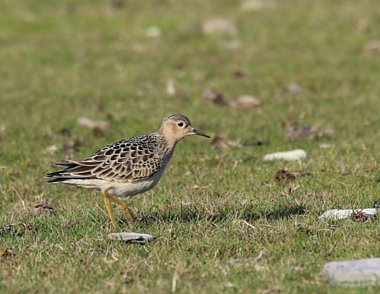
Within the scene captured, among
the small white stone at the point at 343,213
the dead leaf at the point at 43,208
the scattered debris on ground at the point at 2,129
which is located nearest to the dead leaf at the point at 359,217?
the small white stone at the point at 343,213

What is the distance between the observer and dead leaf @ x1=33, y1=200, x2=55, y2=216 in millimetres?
10389

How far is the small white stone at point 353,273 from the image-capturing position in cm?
718

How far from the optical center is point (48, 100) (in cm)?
1820

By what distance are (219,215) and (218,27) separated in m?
15.0

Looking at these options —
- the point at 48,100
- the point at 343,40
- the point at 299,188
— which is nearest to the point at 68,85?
the point at 48,100

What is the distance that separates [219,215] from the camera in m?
9.72

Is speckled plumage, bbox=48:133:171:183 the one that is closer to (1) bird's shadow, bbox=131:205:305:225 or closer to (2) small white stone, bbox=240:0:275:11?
(1) bird's shadow, bbox=131:205:305:225

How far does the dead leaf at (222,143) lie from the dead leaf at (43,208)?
4.03m

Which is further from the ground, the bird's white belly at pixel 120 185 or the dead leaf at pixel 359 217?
the bird's white belly at pixel 120 185

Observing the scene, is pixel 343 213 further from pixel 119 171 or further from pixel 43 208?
pixel 43 208

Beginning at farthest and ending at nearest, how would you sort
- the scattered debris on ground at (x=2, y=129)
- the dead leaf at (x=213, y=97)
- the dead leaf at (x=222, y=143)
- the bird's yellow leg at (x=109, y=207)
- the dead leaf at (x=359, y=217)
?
the dead leaf at (x=213, y=97) → the scattered debris on ground at (x=2, y=129) → the dead leaf at (x=222, y=143) → the bird's yellow leg at (x=109, y=207) → the dead leaf at (x=359, y=217)

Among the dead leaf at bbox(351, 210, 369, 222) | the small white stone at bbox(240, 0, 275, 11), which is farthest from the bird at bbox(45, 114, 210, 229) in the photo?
the small white stone at bbox(240, 0, 275, 11)

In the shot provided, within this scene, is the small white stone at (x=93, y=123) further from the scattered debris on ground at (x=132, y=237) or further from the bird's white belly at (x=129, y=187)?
the scattered debris on ground at (x=132, y=237)

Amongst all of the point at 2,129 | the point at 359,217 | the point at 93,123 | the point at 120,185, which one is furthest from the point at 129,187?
the point at 2,129
